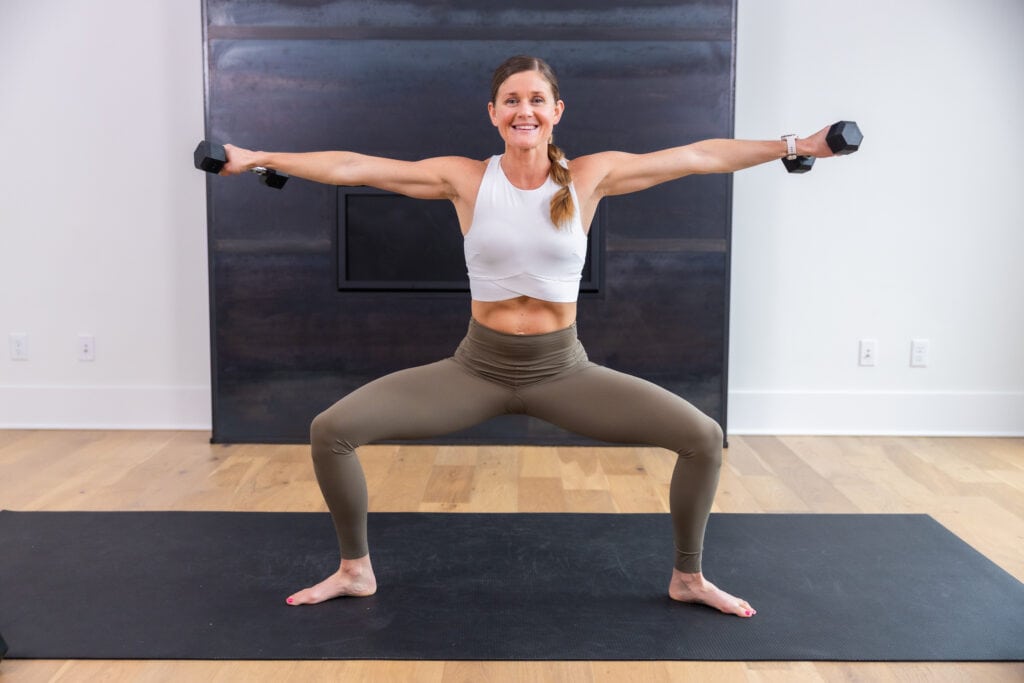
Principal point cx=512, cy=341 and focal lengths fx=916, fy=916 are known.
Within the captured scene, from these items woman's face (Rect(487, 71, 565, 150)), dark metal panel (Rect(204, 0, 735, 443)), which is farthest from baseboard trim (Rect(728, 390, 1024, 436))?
woman's face (Rect(487, 71, 565, 150))

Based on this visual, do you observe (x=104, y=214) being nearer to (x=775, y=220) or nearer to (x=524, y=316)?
(x=524, y=316)

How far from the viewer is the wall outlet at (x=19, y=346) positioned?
419 centimetres

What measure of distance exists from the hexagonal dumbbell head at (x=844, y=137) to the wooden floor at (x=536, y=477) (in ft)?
4.23

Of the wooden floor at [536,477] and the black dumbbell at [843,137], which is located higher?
the black dumbbell at [843,137]

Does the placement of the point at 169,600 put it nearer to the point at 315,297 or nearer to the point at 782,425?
the point at 315,297

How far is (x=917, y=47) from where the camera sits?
4.03m

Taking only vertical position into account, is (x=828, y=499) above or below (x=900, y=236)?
below

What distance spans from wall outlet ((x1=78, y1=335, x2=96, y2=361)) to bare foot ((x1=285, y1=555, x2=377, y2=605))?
2370 millimetres

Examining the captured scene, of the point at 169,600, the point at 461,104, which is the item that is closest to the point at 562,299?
the point at 169,600

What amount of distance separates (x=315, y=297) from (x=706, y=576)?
2156 millimetres

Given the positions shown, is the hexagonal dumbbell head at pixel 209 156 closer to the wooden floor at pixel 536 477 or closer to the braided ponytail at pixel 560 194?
the braided ponytail at pixel 560 194

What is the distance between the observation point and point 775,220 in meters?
4.12

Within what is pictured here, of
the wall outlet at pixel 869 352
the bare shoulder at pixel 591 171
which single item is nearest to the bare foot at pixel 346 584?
the bare shoulder at pixel 591 171

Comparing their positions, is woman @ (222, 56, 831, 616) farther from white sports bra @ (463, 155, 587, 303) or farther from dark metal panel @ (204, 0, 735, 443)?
dark metal panel @ (204, 0, 735, 443)
